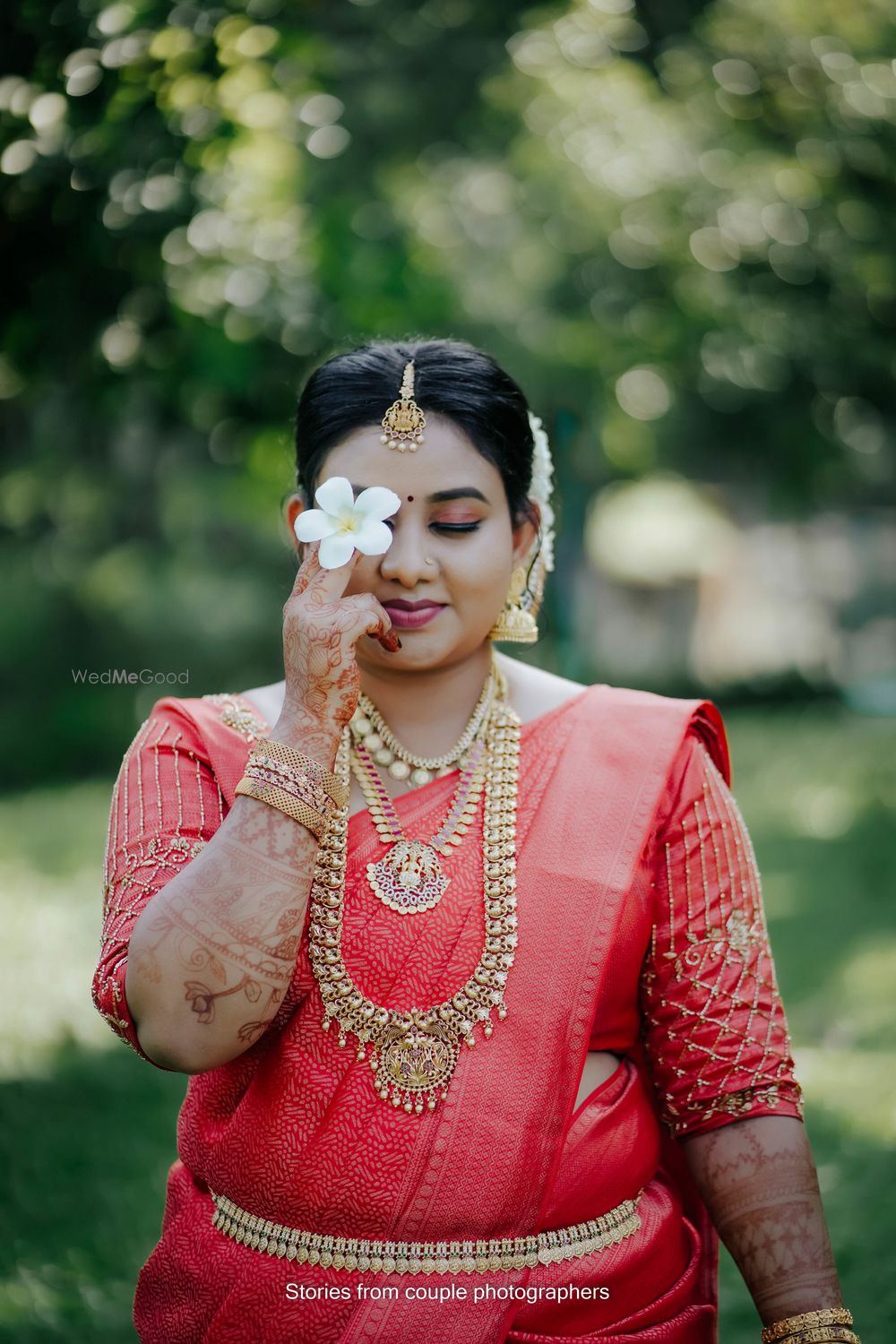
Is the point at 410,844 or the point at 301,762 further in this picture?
the point at 410,844

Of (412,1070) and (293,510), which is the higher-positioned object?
(293,510)

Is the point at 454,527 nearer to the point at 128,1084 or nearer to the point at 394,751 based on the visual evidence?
the point at 394,751

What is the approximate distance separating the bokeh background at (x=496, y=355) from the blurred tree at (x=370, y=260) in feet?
0.08

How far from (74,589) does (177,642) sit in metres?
1.25

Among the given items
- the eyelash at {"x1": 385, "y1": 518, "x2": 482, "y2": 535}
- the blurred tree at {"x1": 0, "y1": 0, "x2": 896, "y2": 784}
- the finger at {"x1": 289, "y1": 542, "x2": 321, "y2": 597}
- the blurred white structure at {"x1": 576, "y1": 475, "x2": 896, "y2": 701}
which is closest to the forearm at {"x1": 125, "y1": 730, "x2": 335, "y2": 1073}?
the finger at {"x1": 289, "y1": 542, "x2": 321, "y2": 597}

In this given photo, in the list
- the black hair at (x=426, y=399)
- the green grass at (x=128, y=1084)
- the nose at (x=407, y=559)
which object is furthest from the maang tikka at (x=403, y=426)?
the green grass at (x=128, y=1084)

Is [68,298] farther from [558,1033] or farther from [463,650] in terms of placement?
[558,1033]

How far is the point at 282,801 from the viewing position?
179cm

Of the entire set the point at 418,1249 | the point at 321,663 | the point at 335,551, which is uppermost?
the point at 335,551

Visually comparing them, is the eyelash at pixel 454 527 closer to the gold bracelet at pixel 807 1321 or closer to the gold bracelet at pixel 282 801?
the gold bracelet at pixel 282 801

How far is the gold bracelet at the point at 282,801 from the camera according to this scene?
1788mm

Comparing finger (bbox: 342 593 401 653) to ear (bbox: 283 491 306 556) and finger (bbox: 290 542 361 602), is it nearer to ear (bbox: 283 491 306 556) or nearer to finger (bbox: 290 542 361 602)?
finger (bbox: 290 542 361 602)

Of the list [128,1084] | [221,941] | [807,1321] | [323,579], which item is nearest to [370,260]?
[128,1084]

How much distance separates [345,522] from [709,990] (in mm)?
899
